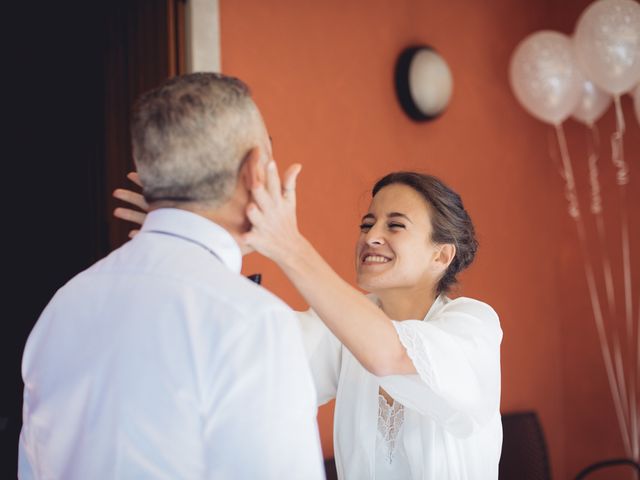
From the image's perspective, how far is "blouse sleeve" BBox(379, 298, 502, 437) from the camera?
129cm

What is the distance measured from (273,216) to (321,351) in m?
0.79

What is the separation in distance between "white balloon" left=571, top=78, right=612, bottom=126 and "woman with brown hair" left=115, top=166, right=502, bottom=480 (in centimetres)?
160

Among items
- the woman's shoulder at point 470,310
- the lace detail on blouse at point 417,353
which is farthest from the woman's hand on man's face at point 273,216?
the woman's shoulder at point 470,310

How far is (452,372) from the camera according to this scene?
1308 millimetres

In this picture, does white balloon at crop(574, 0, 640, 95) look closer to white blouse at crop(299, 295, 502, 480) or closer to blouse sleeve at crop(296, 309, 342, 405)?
white blouse at crop(299, 295, 502, 480)

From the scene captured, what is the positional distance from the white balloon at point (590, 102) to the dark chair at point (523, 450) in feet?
4.78

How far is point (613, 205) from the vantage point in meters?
3.74

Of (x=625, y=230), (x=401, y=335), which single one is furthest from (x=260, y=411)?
(x=625, y=230)

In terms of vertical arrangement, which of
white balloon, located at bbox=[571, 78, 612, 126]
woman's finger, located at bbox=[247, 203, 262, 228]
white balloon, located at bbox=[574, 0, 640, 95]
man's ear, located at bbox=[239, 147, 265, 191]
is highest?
white balloon, located at bbox=[574, 0, 640, 95]

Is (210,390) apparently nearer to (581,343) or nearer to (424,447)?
(424,447)

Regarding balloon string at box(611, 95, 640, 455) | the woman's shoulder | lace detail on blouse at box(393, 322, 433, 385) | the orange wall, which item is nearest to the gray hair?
lace detail on blouse at box(393, 322, 433, 385)

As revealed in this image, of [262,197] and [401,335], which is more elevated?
[262,197]

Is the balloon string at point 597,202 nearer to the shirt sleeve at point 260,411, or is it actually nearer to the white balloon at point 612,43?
the white balloon at point 612,43

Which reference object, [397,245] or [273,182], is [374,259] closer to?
[397,245]
